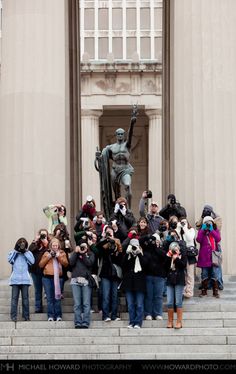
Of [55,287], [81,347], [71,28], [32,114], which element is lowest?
[81,347]

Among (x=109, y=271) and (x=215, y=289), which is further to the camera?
(x=215, y=289)

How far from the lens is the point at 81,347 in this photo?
17.5 metres

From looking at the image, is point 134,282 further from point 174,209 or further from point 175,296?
point 174,209

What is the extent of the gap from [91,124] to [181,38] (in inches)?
1002

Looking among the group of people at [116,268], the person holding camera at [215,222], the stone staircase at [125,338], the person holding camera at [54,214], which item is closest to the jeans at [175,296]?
the group of people at [116,268]

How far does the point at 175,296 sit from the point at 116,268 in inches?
58.2

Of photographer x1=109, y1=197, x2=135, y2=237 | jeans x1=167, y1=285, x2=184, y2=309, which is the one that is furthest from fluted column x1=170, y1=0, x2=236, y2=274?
jeans x1=167, y1=285, x2=184, y2=309

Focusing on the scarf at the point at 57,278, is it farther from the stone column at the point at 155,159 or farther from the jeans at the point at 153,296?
the stone column at the point at 155,159

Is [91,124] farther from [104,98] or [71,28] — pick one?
[71,28]

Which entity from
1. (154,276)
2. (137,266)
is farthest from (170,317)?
(137,266)

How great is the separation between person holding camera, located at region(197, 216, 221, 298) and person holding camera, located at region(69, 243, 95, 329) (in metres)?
2.96

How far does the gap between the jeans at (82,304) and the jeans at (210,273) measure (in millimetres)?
3230

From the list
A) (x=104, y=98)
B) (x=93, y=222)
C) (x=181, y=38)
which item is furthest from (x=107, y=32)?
(x=93, y=222)

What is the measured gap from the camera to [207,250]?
67.3 feet
